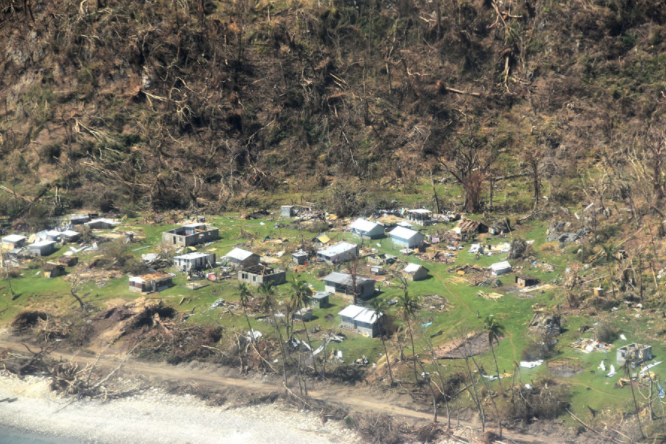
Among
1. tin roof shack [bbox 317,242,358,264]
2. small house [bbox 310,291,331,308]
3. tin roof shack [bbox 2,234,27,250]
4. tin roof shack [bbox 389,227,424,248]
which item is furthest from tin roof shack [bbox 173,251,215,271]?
tin roof shack [bbox 2,234,27,250]

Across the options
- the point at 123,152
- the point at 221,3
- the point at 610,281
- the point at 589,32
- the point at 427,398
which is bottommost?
the point at 427,398

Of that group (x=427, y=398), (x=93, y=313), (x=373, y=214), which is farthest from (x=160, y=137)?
(x=427, y=398)

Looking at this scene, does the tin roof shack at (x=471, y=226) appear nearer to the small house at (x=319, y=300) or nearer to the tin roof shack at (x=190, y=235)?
the small house at (x=319, y=300)

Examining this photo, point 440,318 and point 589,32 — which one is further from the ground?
point 589,32

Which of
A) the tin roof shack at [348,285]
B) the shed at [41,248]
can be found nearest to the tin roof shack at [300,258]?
the tin roof shack at [348,285]

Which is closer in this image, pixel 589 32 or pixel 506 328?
pixel 506 328

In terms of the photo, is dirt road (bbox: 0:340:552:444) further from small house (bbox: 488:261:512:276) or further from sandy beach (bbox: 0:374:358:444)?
small house (bbox: 488:261:512:276)

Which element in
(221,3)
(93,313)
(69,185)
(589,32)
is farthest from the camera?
(221,3)

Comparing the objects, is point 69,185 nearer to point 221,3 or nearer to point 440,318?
point 221,3

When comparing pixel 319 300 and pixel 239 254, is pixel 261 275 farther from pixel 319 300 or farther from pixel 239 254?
pixel 319 300
